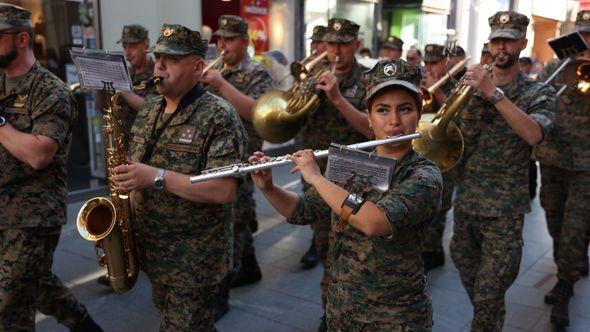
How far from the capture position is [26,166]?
131 inches

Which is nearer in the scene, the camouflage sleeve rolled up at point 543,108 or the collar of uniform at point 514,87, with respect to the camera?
the camouflage sleeve rolled up at point 543,108

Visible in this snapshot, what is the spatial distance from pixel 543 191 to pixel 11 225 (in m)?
4.40

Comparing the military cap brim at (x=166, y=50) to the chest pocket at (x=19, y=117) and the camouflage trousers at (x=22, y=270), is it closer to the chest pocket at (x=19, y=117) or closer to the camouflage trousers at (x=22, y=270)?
the chest pocket at (x=19, y=117)

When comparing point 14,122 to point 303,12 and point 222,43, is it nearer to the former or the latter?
point 222,43

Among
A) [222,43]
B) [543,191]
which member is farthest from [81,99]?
[543,191]

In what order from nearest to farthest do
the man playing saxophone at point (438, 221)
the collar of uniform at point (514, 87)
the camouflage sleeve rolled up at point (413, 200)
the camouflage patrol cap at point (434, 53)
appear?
the camouflage sleeve rolled up at point (413, 200) → the collar of uniform at point (514, 87) → the man playing saxophone at point (438, 221) → the camouflage patrol cap at point (434, 53)

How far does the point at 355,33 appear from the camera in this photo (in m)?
4.50

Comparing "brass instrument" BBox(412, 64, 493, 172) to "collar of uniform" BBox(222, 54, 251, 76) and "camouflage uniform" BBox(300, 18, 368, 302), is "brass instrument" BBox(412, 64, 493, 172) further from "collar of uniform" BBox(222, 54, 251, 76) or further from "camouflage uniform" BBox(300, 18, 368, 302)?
"collar of uniform" BBox(222, 54, 251, 76)

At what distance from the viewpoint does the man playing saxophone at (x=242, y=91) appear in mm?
4742

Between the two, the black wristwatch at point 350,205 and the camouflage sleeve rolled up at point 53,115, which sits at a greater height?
the camouflage sleeve rolled up at point 53,115

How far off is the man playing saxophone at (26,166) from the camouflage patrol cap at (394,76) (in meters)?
1.90

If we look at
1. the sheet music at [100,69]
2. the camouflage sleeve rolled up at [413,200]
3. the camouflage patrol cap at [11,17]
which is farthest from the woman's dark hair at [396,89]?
the camouflage patrol cap at [11,17]

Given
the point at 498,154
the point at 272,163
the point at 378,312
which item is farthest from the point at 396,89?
the point at 498,154

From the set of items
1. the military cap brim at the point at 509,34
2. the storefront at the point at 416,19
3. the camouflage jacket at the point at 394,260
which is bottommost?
the camouflage jacket at the point at 394,260
